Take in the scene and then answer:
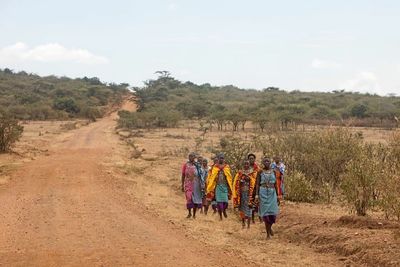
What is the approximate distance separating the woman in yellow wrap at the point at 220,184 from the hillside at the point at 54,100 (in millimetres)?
39431

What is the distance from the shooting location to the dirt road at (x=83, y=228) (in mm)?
9094

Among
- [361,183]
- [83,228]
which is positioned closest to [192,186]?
[83,228]

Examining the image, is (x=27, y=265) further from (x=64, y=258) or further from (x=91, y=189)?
(x=91, y=189)

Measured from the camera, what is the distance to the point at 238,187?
40.1 feet

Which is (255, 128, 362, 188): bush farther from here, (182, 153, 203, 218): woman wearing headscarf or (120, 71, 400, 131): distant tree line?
(120, 71, 400, 131): distant tree line

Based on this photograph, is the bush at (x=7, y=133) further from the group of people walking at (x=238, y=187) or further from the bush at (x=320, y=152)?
the group of people walking at (x=238, y=187)

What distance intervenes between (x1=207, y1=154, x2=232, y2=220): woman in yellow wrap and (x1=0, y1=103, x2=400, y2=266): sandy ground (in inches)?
18.6

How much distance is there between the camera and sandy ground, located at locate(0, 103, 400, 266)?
908 cm

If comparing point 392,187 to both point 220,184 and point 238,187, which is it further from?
point 220,184

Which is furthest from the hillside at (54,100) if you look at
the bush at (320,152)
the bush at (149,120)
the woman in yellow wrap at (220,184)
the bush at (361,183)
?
the bush at (361,183)

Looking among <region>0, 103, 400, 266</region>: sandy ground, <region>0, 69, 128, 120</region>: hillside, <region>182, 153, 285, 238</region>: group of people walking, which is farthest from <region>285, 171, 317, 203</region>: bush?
<region>0, 69, 128, 120</region>: hillside

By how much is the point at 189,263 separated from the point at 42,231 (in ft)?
12.4

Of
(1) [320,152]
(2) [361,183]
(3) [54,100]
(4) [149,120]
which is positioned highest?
(3) [54,100]

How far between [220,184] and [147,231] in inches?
103
